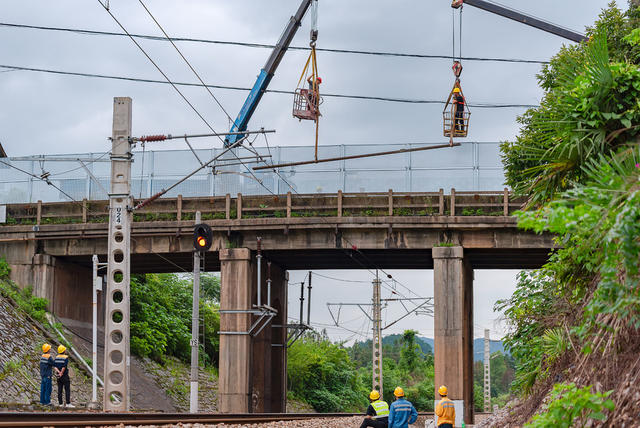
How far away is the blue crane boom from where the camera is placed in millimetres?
38969

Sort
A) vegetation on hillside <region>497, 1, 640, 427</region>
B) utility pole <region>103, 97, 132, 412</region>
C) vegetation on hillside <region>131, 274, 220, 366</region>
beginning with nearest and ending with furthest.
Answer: vegetation on hillside <region>497, 1, 640, 427</region> < utility pole <region>103, 97, 132, 412</region> < vegetation on hillside <region>131, 274, 220, 366</region>

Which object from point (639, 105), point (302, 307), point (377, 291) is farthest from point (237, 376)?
point (639, 105)

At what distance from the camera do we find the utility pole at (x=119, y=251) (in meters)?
20.0

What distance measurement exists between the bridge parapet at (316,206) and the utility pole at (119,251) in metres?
15.0

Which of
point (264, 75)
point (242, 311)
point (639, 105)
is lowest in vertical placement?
point (242, 311)

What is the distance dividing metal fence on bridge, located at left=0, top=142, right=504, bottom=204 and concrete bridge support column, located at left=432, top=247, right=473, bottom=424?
12.9ft

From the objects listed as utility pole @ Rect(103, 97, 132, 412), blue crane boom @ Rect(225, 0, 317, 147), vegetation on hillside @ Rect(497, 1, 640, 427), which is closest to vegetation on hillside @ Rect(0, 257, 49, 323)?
blue crane boom @ Rect(225, 0, 317, 147)

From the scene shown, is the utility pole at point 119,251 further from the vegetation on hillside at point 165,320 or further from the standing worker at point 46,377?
the vegetation on hillside at point 165,320

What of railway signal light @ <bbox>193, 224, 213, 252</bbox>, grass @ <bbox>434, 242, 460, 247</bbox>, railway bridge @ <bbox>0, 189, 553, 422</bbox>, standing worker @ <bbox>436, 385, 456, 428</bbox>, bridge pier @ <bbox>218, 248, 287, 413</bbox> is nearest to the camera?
standing worker @ <bbox>436, 385, 456, 428</bbox>

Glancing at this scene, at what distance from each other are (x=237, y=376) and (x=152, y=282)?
1901 centimetres

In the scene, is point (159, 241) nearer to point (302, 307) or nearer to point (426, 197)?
point (302, 307)

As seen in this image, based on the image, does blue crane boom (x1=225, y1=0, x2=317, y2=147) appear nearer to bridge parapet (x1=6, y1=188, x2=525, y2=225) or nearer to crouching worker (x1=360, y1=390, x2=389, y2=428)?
bridge parapet (x1=6, y1=188, x2=525, y2=225)

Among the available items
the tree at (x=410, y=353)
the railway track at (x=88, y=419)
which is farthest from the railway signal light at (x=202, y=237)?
the tree at (x=410, y=353)

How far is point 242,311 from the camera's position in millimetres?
35219
